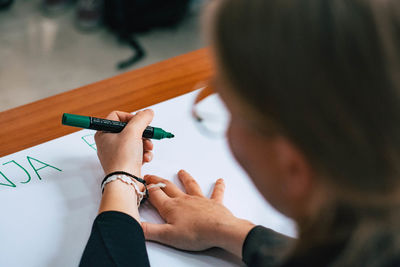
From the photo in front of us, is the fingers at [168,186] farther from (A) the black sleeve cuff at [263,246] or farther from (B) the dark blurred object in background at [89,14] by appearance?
(B) the dark blurred object in background at [89,14]

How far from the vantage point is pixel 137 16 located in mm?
1819

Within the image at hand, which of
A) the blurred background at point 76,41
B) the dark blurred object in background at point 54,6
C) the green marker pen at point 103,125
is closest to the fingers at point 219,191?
the green marker pen at point 103,125

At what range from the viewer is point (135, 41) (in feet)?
5.95

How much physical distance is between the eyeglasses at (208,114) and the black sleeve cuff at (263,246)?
205 mm

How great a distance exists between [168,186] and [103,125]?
13cm

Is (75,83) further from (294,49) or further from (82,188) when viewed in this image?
(294,49)

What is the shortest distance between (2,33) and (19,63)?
23cm

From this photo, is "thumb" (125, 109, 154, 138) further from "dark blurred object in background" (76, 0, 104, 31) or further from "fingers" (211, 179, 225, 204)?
"dark blurred object in background" (76, 0, 104, 31)

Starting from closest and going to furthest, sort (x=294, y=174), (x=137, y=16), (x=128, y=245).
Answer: (x=294, y=174)
(x=128, y=245)
(x=137, y=16)

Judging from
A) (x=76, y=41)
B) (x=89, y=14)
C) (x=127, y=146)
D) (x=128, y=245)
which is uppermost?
(x=89, y=14)

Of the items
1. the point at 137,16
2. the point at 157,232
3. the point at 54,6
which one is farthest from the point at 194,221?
the point at 54,6

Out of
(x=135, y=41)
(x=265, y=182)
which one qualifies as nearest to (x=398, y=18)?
(x=265, y=182)

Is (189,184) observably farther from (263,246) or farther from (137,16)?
(137,16)

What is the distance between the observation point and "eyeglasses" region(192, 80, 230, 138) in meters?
0.74
